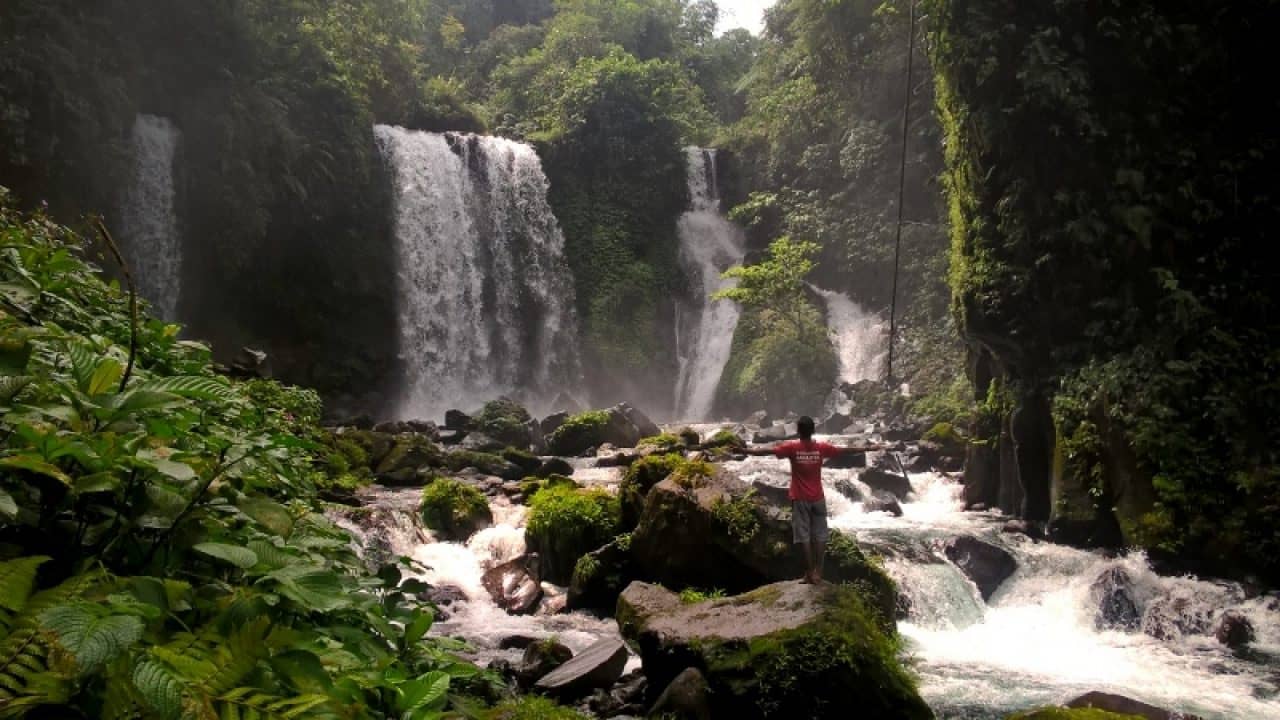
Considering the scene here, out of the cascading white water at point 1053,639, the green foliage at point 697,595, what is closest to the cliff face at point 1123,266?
the cascading white water at point 1053,639

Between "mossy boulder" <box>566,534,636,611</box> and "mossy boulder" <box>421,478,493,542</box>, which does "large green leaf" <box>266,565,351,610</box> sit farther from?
"mossy boulder" <box>421,478,493,542</box>

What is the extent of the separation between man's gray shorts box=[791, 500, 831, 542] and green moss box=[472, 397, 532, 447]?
11400 mm

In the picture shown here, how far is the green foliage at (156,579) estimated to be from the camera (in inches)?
49.8

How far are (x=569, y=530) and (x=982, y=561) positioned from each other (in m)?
5.04

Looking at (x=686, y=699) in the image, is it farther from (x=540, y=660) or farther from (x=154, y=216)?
(x=154, y=216)

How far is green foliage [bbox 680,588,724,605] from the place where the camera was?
691cm

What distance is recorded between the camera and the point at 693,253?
97.6ft

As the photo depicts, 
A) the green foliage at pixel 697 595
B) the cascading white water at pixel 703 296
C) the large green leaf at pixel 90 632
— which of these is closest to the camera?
the large green leaf at pixel 90 632

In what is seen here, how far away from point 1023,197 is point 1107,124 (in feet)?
4.68

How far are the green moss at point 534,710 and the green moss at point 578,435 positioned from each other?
1121 cm

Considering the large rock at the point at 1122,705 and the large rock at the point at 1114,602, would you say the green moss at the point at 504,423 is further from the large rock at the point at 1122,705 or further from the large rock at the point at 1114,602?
the large rock at the point at 1122,705

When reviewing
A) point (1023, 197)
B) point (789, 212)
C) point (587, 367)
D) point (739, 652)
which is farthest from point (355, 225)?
point (739, 652)

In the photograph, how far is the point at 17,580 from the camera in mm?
1338

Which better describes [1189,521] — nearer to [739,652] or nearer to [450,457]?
[739,652]
